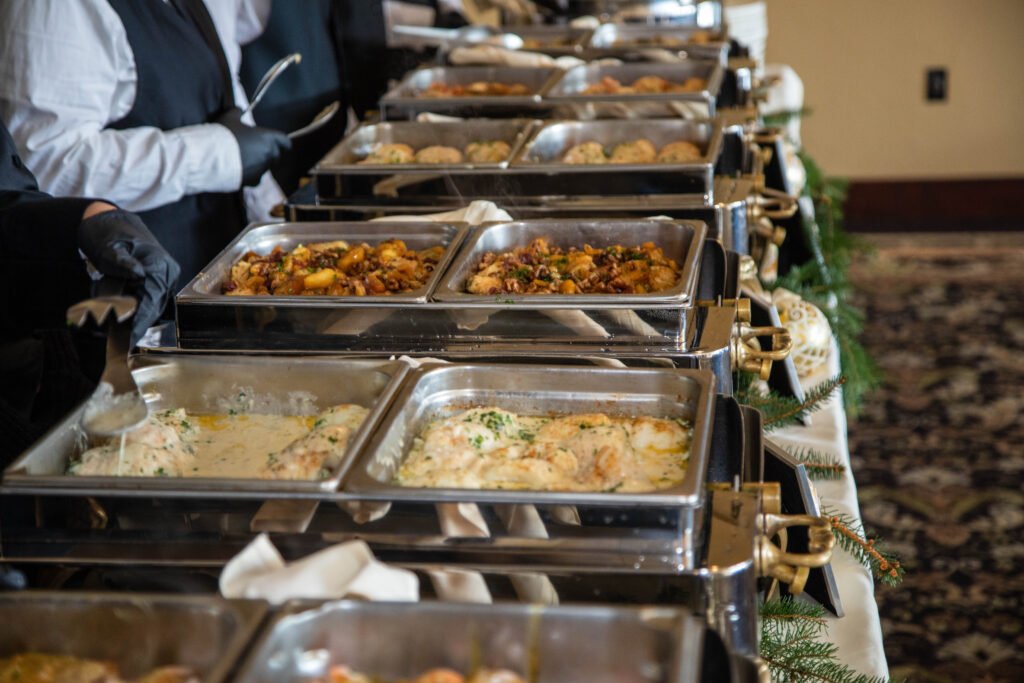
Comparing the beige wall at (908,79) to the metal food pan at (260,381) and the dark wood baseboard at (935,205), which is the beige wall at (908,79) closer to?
the dark wood baseboard at (935,205)

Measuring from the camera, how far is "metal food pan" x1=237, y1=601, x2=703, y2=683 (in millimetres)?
714

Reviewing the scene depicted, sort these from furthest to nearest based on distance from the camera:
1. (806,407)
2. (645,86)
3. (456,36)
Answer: (456,36)
(645,86)
(806,407)

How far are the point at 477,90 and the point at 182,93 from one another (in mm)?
800

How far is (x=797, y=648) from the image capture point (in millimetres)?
1063

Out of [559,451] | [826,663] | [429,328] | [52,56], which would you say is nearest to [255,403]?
[429,328]

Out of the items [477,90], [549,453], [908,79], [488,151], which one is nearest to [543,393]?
[549,453]

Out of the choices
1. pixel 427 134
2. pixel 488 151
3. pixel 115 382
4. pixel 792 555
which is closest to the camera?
pixel 792 555

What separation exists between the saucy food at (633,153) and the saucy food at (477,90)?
20.5 inches

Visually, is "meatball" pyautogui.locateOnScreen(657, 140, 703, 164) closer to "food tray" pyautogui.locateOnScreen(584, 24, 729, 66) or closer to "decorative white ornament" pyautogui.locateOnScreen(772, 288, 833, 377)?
"decorative white ornament" pyautogui.locateOnScreen(772, 288, 833, 377)

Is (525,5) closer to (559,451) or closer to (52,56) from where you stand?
(52,56)

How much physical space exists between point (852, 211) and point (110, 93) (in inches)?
162

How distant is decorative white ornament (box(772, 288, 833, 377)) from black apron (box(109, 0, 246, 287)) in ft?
3.68

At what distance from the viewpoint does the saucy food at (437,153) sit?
198 cm

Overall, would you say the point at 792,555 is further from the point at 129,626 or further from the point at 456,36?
the point at 456,36
